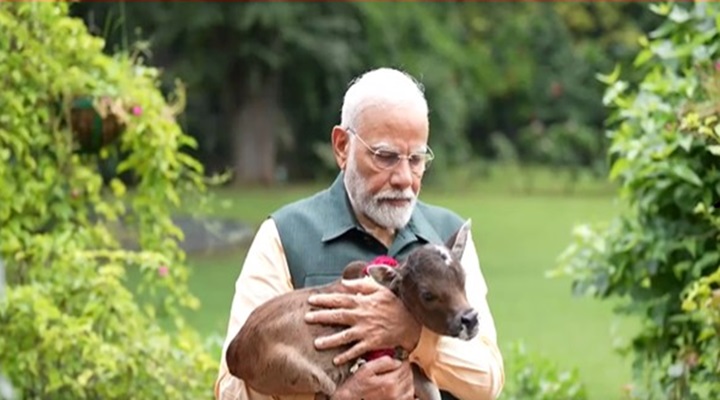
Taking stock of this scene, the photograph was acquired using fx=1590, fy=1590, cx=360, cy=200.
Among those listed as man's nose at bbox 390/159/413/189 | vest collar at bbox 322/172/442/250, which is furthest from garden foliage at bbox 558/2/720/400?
man's nose at bbox 390/159/413/189

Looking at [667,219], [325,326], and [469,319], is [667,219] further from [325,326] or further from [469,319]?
[469,319]

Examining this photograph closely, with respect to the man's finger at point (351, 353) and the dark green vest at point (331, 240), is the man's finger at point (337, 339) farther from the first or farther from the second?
the dark green vest at point (331, 240)

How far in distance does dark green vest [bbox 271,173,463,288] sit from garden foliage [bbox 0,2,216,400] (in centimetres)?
245

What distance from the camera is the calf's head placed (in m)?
3.60

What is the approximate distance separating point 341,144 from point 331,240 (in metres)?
0.25

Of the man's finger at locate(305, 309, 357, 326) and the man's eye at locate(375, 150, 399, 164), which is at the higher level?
the man's eye at locate(375, 150, 399, 164)

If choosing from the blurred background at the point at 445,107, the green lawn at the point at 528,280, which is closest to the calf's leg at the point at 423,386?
the green lawn at the point at 528,280

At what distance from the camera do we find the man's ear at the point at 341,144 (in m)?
4.11

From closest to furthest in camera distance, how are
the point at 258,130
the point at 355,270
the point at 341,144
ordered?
the point at 355,270, the point at 341,144, the point at 258,130

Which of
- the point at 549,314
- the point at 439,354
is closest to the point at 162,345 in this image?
the point at 439,354

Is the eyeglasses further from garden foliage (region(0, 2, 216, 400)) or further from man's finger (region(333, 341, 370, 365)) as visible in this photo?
garden foliage (region(0, 2, 216, 400))

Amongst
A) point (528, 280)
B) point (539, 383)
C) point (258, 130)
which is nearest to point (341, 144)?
point (539, 383)

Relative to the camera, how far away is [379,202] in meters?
4.02

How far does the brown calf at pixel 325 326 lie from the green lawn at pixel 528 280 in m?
3.92
